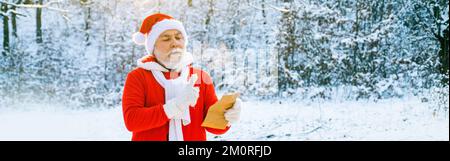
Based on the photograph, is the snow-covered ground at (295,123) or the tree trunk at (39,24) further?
the tree trunk at (39,24)

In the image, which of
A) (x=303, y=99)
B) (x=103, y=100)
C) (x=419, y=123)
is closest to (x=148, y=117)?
(x=419, y=123)

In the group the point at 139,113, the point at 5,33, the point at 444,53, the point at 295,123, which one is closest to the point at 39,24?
the point at 5,33

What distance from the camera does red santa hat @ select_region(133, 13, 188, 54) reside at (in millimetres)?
2010

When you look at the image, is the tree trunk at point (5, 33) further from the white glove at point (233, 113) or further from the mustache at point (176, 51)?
the white glove at point (233, 113)

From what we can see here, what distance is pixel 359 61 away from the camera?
395 inches

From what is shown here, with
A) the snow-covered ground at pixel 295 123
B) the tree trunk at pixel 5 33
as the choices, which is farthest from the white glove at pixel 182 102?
the tree trunk at pixel 5 33

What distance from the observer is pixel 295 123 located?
7.41 m

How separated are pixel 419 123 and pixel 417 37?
4.34 metres

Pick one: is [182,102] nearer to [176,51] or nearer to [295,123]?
[176,51]

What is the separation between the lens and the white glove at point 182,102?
5.79 ft

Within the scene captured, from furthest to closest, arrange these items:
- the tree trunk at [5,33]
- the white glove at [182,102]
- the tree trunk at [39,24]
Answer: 1. the tree trunk at [39,24]
2. the tree trunk at [5,33]
3. the white glove at [182,102]

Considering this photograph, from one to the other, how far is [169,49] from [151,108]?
299mm

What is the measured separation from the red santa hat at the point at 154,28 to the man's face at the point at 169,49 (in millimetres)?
28

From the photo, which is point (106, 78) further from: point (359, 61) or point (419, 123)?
point (419, 123)
